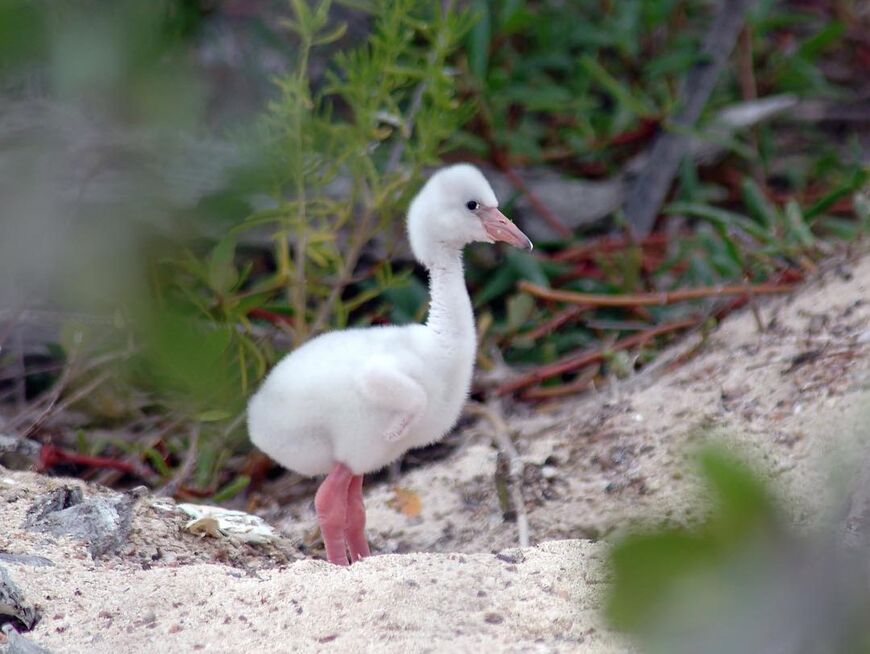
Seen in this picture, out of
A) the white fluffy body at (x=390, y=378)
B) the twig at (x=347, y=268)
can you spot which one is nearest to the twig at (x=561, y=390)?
the twig at (x=347, y=268)

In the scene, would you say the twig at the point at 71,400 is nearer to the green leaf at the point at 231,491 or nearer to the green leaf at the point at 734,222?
the green leaf at the point at 231,491

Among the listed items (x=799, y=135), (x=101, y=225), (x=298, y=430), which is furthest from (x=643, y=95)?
(x=101, y=225)

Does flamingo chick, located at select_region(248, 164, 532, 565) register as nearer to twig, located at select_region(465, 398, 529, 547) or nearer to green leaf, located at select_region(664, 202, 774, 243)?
twig, located at select_region(465, 398, 529, 547)

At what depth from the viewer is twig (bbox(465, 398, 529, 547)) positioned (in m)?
3.49

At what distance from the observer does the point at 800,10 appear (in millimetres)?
7266

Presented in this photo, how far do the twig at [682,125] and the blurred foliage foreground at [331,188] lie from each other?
0.08 meters

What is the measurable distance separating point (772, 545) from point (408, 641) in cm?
134

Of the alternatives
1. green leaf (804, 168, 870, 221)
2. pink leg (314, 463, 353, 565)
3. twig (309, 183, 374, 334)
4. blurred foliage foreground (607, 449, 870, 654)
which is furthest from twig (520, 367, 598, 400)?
blurred foliage foreground (607, 449, 870, 654)

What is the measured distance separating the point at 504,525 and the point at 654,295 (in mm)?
1597

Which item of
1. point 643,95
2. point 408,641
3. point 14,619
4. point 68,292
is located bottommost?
point 643,95

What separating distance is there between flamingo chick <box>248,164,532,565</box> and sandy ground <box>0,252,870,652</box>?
246 mm

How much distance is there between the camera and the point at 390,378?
318cm

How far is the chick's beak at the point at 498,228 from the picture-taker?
3484 mm

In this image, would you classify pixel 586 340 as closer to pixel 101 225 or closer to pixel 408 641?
pixel 408 641
